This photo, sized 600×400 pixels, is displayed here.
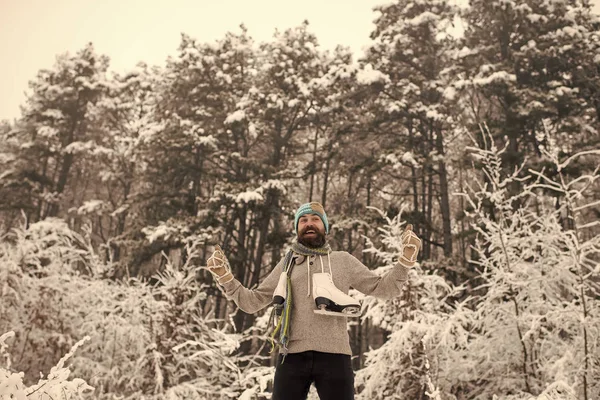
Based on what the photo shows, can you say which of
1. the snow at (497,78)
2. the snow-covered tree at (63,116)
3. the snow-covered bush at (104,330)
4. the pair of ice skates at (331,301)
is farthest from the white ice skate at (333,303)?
the snow-covered tree at (63,116)

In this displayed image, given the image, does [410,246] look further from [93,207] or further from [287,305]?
[93,207]

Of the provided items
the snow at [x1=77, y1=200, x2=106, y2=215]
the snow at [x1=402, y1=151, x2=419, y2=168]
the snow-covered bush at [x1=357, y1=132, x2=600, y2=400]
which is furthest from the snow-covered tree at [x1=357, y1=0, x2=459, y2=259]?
the snow at [x1=77, y1=200, x2=106, y2=215]

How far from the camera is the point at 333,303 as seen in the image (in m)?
2.76

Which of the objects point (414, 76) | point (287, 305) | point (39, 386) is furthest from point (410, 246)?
point (414, 76)

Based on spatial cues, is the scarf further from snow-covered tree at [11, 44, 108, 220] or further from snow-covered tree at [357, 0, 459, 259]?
snow-covered tree at [11, 44, 108, 220]

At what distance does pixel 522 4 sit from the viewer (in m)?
12.7

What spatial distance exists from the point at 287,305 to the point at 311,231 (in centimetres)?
52

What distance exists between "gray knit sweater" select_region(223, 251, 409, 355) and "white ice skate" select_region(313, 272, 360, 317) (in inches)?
4.2

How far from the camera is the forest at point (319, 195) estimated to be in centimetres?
577

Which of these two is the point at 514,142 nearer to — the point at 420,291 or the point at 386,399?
the point at 420,291

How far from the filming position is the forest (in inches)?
227

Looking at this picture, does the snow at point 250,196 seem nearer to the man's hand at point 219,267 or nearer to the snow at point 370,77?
the snow at point 370,77

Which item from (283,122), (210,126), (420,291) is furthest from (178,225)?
(420,291)

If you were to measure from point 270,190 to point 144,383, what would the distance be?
8579 mm
